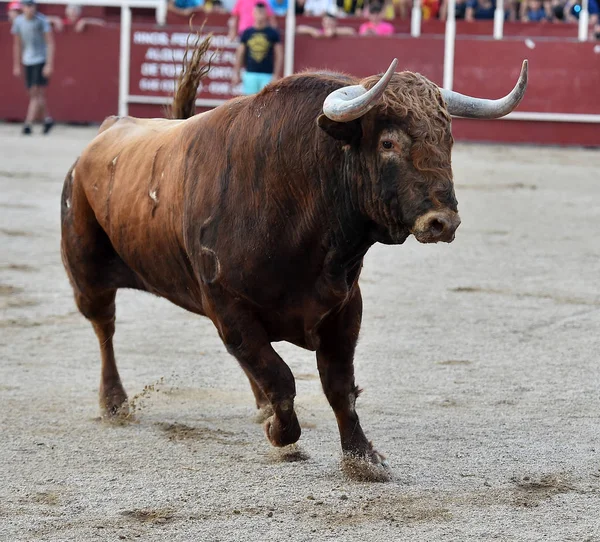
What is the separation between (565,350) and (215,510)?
267cm

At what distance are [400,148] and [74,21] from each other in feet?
47.8

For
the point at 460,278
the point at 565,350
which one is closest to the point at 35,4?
the point at 460,278

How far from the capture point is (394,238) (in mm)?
3635

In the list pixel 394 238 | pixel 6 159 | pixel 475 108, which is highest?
pixel 475 108

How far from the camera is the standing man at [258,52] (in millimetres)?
14562

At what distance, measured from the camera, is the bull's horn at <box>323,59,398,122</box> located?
338 cm

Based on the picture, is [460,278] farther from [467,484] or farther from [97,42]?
[97,42]

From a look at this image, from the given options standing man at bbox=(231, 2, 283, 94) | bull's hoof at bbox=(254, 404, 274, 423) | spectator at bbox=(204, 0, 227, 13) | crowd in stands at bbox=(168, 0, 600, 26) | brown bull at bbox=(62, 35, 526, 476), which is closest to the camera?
brown bull at bbox=(62, 35, 526, 476)

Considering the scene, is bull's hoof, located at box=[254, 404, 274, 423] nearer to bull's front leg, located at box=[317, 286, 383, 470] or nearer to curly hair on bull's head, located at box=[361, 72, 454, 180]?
bull's front leg, located at box=[317, 286, 383, 470]

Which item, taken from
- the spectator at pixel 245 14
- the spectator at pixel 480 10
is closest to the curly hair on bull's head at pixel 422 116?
the spectator at pixel 245 14

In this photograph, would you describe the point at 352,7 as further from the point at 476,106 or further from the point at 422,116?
the point at 422,116

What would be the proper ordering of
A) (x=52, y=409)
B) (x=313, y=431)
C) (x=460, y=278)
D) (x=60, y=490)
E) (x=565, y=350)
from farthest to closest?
(x=460, y=278)
(x=565, y=350)
(x=52, y=409)
(x=313, y=431)
(x=60, y=490)

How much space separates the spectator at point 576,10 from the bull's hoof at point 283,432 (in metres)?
13.1

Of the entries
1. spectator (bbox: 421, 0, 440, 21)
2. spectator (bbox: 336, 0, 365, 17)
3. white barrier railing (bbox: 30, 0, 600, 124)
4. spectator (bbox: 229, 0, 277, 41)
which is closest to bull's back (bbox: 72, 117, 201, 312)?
white barrier railing (bbox: 30, 0, 600, 124)
